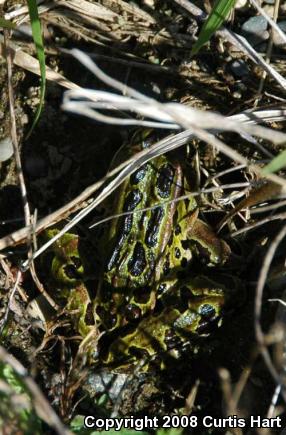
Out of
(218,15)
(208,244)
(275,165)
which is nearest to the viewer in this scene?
(275,165)

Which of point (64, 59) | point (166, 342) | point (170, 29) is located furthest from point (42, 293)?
point (170, 29)

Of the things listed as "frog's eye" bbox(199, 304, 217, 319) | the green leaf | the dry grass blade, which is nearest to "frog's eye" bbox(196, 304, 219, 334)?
"frog's eye" bbox(199, 304, 217, 319)

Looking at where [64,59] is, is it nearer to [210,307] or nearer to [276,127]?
[276,127]

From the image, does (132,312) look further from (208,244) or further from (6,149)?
(6,149)

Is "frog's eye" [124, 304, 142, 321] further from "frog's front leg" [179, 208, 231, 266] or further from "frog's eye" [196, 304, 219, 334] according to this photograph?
"frog's front leg" [179, 208, 231, 266]

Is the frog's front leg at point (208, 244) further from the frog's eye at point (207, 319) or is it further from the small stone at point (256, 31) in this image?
the small stone at point (256, 31)

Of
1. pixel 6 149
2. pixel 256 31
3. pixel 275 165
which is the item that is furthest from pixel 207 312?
pixel 256 31
